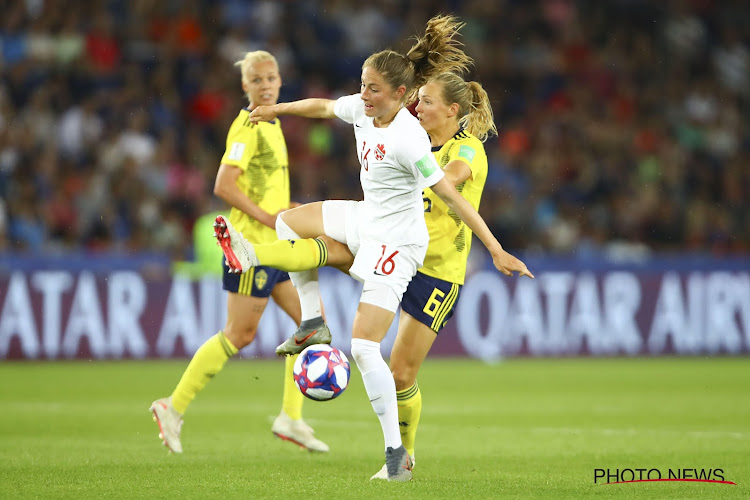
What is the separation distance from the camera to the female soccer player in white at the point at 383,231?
6.08 m

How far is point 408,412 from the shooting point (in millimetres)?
6730

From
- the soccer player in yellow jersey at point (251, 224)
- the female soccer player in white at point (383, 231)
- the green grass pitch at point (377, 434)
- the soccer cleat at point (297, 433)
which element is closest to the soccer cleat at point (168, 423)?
the soccer player in yellow jersey at point (251, 224)

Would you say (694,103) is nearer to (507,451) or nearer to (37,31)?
(37,31)

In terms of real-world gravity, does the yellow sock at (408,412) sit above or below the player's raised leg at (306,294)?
below

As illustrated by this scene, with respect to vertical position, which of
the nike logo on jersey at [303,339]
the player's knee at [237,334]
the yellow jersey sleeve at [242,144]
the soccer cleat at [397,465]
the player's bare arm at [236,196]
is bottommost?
the soccer cleat at [397,465]

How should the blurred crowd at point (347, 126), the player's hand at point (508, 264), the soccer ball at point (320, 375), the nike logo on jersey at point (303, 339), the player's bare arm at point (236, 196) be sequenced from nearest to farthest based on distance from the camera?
the player's hand at point (508, 264) → the soccer ball at point (320, 375) → the nike logo on jersey at point (303, 339) → the player's bare arm at point (236, 196) → the blurred crowd at point (347, 126)

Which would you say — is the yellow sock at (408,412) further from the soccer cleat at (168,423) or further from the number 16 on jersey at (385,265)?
the soccer cleat at (168,423)

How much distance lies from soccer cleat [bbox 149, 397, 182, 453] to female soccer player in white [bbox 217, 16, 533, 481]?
185cm

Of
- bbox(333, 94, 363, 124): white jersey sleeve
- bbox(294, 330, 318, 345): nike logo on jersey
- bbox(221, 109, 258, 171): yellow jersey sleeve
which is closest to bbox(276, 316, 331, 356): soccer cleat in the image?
bbox(294, 330, 318, 345): nike logo on jersey

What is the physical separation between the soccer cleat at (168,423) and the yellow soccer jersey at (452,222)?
84.8 inches

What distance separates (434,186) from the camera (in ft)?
19.9

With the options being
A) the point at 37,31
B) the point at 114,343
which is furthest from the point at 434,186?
the point at 37,31

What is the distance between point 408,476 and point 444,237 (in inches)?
56.8

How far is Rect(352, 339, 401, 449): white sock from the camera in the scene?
6180 millimetres
